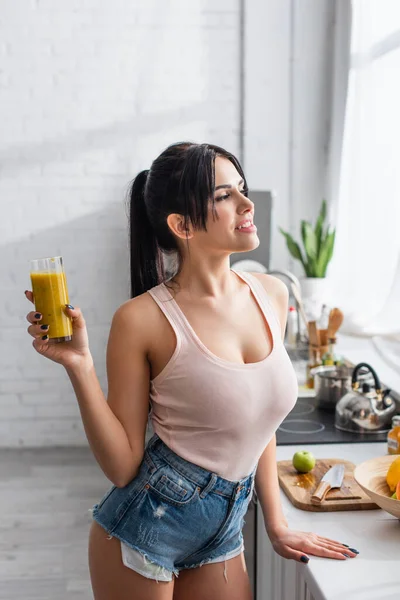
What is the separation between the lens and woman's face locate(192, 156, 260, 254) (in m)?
1.23

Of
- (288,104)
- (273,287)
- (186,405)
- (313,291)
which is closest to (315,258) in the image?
(313,291)

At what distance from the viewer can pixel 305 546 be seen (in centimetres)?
127

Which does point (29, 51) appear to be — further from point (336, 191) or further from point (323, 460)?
point (323, 460)

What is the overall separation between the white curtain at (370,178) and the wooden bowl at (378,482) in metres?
1.25

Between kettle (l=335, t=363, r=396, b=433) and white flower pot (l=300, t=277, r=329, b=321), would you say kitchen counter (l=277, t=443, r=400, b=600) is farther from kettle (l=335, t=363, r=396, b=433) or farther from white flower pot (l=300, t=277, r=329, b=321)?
white flower pot (l=300, t=277, r=329, b=321)

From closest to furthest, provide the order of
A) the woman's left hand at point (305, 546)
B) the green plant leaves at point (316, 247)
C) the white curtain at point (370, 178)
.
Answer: the woman's left hand at point (305, 546)
the white curtain at point (370, 178)
the green plant leaves at point (316, 247)

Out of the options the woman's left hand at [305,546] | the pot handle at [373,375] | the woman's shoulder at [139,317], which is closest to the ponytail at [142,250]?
the woman's shoulder at [139,317]

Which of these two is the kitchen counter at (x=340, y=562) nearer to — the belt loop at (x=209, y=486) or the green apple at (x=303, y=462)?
the green apple at (x=303, y=462)

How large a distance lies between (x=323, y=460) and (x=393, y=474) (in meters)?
0.35

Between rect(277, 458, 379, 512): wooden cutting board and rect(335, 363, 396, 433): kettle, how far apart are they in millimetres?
283

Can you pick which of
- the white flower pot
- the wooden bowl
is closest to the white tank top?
the wooden bowl

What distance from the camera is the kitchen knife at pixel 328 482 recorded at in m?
1.45

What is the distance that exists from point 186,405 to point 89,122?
307 centimetres

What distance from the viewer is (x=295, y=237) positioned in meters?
4.04
